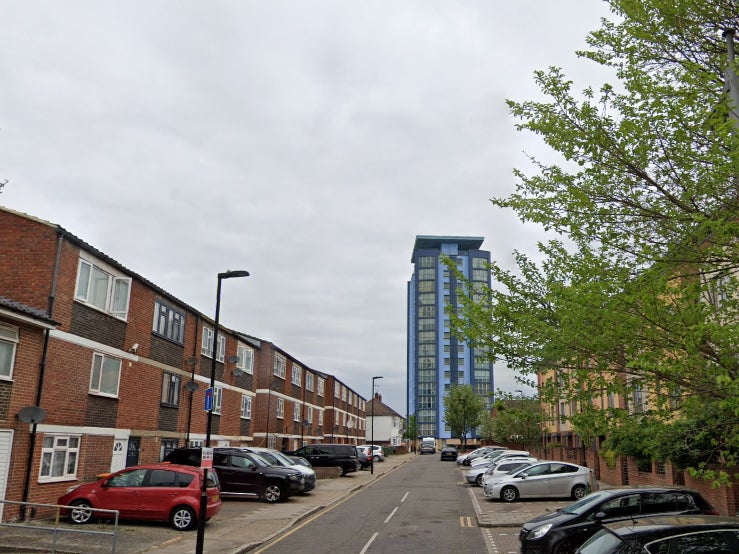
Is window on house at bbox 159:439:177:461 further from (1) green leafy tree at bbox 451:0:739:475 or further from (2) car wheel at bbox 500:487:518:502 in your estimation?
(1) green leafy tree at bbox 451:0:739:475

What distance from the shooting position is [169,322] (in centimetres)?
2630

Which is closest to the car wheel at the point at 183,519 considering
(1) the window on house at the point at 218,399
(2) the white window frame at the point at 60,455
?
(2) the white window frame at the point at 60,455

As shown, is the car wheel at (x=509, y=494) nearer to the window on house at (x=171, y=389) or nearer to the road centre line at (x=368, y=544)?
the road centre line at (x=368, y=544)

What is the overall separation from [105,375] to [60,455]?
11.0ft

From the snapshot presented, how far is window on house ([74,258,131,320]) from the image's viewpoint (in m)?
19.5

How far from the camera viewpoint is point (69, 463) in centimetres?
1853

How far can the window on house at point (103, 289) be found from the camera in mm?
19453

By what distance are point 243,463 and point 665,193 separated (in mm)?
19325

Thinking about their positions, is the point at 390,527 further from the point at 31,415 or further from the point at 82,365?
the point at 82,365

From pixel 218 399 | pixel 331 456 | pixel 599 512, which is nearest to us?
pixel 599 512

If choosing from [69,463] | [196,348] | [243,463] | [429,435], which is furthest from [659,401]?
[429,435]

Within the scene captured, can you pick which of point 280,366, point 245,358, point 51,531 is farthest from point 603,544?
point 280,366

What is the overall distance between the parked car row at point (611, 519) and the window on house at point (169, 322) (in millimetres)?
14457

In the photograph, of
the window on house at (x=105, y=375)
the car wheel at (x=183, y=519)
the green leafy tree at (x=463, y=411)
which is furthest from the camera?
the green leafy tree at (x=463, y=411)
